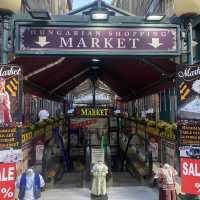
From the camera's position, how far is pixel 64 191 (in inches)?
455

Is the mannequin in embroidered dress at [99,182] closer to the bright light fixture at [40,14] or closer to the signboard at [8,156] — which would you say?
the signboard at [8,156]

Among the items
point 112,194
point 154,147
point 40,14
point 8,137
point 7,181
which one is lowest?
point 112,194

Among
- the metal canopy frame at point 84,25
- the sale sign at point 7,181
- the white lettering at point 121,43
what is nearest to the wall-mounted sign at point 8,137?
the sale sign at point 7,181

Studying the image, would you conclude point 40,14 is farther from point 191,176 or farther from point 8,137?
point 191,176

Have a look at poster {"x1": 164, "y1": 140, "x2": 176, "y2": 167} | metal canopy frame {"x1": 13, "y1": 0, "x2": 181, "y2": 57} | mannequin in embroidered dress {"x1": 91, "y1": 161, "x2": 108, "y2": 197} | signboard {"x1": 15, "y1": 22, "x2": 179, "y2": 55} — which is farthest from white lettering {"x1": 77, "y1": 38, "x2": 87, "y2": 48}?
poster {"x1": 164, "y1": 140, "x2": 176, "y2": 167}

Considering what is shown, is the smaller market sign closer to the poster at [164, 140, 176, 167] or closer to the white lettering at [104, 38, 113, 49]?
the poster at [164, 140, 176, 167]

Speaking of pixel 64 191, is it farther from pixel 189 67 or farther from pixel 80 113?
pixel 189 67

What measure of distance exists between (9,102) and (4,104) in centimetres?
12

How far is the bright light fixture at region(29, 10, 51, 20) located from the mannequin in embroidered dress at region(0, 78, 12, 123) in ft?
4.82

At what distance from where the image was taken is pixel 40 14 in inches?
268

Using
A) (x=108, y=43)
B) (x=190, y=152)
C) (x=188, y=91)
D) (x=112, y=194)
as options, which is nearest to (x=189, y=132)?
(x=190, y=152)

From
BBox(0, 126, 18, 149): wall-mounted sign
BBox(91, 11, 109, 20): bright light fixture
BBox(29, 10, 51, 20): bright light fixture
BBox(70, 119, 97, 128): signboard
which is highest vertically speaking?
BBox(91, 11, 109, 20): bright light fixture

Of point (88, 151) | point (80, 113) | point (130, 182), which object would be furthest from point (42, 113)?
point (130, 182)

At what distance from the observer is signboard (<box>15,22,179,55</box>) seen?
22.8 feet
